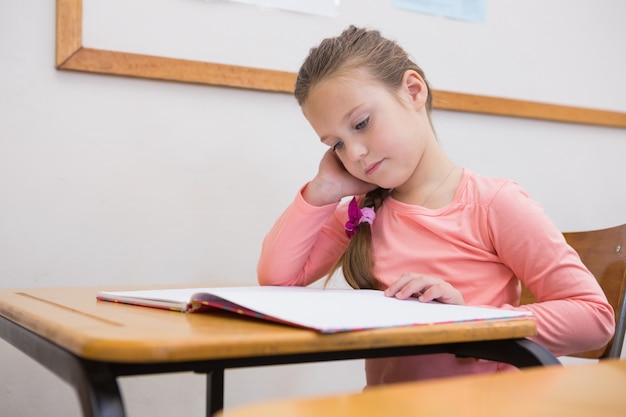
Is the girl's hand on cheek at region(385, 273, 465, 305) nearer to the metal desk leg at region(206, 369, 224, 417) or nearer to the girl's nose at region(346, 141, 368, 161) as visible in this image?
the girl's nose at region(346, 141, 368, 161)

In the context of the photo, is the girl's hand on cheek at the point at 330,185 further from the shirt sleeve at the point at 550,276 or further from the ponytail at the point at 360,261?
the shirt sleeve at the point at 550,276

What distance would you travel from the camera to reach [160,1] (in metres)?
1.43

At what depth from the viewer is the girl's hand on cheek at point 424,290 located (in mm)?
852

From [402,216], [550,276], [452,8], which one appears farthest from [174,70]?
[550,276]

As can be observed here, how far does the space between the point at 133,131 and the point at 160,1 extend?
27 cm

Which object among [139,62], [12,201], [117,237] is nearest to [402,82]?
[139,62]

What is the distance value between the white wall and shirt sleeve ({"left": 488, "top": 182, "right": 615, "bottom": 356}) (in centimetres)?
65

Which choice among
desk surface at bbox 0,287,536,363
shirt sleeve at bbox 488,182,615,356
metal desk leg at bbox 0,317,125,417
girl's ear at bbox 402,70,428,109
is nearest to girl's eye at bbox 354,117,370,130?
girl's ear at bbox 402,70,428,109

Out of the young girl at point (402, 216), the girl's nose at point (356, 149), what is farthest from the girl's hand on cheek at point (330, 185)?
the girl's nose at point (356, 149)

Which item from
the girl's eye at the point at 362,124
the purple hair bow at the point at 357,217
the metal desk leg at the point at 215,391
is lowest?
the metal desk leg at the point at 215,391

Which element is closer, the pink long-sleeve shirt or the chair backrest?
the pink long-sleeve shirt

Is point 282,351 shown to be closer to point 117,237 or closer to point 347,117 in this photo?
point 347,117

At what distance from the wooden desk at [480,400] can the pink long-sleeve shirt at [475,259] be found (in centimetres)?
43

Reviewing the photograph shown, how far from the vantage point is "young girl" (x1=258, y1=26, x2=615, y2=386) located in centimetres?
98
